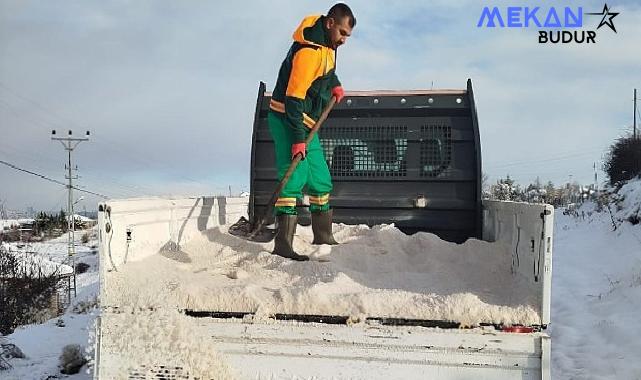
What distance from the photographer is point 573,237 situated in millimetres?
14750

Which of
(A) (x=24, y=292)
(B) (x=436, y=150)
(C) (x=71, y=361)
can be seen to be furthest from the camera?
(A) (x=24, y=292)

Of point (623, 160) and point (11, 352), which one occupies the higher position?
point (623, 160)

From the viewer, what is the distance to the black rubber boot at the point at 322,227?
13.8 ft

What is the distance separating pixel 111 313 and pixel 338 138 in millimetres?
3059

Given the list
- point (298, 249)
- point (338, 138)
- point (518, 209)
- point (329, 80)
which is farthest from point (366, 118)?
point (518, 209)

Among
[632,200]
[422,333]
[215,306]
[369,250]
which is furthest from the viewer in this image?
[632,200]

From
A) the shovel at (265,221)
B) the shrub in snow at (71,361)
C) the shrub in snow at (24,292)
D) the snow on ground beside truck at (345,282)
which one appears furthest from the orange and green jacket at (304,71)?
the shrub in snow at (24,292)

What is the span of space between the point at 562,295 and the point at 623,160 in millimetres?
12692

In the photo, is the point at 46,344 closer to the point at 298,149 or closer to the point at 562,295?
the point at 298,149

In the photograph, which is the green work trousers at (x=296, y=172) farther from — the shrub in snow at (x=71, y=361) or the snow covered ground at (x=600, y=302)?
the snow covered ground at (x=600, y=302)

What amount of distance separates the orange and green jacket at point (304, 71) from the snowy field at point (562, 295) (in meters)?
0.97

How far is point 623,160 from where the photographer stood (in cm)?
1862

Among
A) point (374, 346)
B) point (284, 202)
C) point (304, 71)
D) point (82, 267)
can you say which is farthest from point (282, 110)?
point (82, 267)

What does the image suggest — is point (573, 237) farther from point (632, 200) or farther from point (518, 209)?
point (518, 209)
